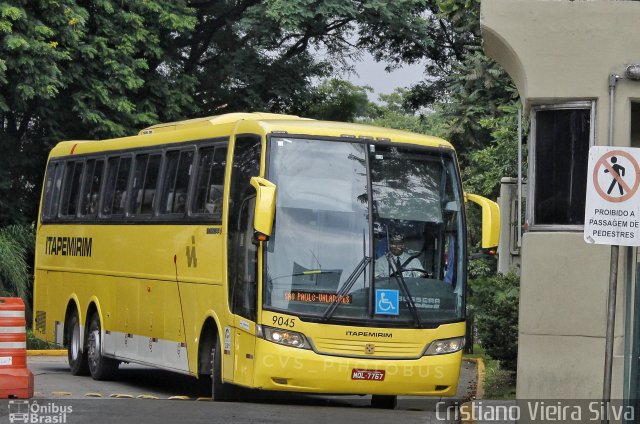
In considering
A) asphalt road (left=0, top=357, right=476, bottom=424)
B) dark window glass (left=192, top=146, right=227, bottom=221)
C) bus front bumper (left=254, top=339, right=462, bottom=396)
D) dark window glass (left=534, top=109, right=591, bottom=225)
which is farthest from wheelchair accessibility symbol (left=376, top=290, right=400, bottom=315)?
dark window glass (left=192, top=146, right=227, bottom=221)

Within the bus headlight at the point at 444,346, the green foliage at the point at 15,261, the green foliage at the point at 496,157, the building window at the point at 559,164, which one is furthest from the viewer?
the green foliage at the point at 15,261

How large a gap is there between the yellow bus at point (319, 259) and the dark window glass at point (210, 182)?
3cm

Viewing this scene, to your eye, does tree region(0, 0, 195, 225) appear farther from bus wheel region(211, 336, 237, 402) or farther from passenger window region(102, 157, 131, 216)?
bus wheel region(211, 336, 237, 402)

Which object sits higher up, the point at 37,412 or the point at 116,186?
the point at 116,186

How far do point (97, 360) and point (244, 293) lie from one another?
20.6 feet

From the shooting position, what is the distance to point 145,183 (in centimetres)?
2031

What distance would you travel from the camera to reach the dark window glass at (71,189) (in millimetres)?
23219

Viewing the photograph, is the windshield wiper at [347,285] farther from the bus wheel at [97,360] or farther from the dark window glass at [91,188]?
the dark window glass at [91,188]

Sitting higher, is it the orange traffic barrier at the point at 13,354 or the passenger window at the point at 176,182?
the passenger window at the point at 176,182

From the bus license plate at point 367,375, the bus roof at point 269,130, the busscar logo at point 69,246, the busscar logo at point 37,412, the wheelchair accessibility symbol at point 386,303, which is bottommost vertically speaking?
the busscar logo at point 37,412

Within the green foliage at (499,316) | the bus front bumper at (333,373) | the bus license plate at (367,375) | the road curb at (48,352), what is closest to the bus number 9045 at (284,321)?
the bus front bumper at (333,373)

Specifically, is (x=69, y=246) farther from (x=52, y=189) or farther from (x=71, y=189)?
(x=52, y=189)

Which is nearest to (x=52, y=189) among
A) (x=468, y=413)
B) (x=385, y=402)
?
(x=385, y=402)

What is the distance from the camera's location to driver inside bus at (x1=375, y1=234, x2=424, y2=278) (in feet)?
52.8
